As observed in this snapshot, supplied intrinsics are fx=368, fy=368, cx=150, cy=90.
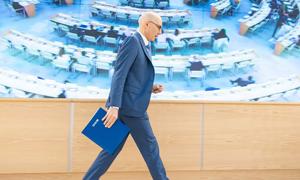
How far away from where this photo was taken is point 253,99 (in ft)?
11.3

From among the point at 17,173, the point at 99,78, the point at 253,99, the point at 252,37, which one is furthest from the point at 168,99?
the point at 17,173

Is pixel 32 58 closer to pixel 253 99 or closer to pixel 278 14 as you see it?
pixel 253 99

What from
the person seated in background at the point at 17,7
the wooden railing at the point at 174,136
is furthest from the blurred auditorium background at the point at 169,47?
the wooden railing at the point at 174,136

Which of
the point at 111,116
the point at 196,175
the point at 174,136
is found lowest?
the point at 196,175

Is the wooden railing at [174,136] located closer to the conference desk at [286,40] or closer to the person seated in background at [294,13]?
the conference desk at [286,40]

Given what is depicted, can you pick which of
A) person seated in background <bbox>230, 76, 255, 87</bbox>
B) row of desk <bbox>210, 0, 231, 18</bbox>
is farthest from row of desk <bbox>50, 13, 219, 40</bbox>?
person seated in background <bbox>230, 76, 255, 87</bbox>

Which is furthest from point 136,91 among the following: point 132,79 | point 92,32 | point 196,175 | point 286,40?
point 286,40

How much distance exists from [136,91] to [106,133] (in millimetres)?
339

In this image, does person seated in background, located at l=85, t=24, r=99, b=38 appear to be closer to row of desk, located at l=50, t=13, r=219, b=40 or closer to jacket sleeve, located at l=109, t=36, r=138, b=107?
row of desk, located at l=50, t=13, r=219, b=40

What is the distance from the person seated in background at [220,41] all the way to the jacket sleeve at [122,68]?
1.26m

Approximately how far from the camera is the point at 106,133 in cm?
242

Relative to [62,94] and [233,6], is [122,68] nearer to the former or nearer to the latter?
[62,94]

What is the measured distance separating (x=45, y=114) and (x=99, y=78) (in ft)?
1.91

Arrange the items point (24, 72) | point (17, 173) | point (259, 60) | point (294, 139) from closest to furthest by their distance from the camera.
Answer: point (17, 173)
point (24, 72)
point (294, 139)
point (259, 60)
